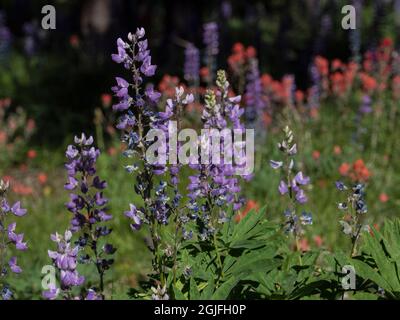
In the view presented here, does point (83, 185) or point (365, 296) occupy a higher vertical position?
point (83, 185)

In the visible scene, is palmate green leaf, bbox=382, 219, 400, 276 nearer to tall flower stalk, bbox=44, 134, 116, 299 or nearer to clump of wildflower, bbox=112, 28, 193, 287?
clump of wildflower, bbox=112, 28, 193, 287

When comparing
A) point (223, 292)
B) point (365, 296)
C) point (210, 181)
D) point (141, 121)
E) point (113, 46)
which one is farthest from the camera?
point (113, 46)

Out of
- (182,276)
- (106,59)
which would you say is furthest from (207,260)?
(106,59)

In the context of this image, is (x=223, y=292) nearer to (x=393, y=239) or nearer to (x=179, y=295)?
(x=179, y=295)

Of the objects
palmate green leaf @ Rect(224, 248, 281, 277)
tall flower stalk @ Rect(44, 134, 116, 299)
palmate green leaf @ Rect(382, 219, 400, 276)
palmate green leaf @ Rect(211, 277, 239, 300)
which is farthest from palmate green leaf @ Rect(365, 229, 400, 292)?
tall flower stalk @ Rect(44, 134, 116, 299)

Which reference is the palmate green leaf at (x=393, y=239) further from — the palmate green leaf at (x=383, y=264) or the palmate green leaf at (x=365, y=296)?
the palmate green leaf at (x=365, y=296)

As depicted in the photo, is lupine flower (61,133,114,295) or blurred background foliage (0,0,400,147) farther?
blurred background foliage (0,0,400,147)

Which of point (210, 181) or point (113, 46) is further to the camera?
point (113, 46)

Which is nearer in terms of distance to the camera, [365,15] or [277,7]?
[365,15]

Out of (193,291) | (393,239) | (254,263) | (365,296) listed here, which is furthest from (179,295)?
(393,239)

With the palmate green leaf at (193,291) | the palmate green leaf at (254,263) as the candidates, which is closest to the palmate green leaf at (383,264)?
the palmate green leaf at (254,263)
